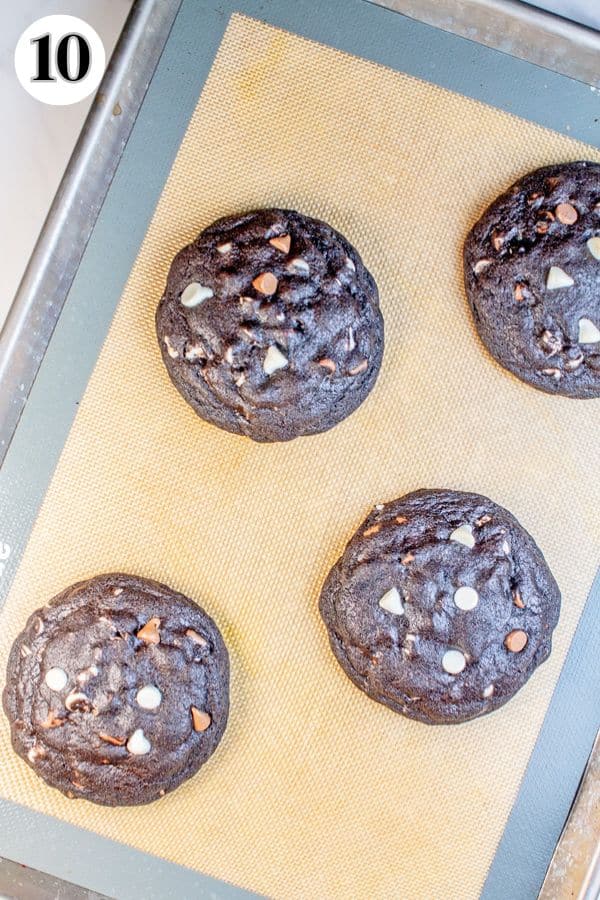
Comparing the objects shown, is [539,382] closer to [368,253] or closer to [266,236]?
[368,253]

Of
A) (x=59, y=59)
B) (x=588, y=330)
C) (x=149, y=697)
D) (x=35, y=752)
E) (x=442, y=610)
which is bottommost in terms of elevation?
(x=35, y=752)

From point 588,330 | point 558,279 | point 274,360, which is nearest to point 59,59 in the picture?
point 274,360

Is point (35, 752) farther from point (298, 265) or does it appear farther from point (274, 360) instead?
point (298, 265)

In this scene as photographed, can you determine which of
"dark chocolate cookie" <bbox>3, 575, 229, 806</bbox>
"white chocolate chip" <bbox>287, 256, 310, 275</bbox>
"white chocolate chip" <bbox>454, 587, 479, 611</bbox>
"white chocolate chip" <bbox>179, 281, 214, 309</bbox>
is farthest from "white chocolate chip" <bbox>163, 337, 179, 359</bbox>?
"white chocolate chip" <bbox>454, 587, 479, 611</bbox>

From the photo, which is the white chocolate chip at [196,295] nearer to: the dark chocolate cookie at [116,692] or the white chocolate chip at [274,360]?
the white chocolate chip at [274,360]

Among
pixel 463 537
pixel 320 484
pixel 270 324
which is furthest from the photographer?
pixel 320 484

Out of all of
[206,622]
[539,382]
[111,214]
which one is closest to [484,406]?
[539,382]
